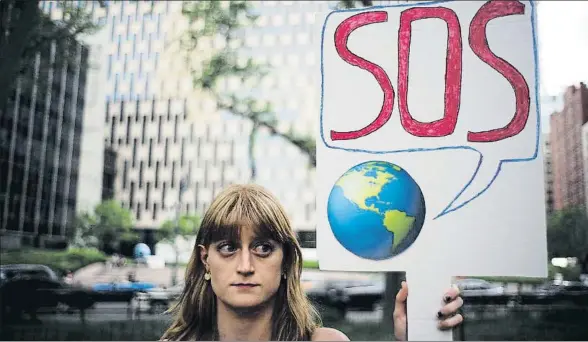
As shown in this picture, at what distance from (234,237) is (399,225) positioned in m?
0.33

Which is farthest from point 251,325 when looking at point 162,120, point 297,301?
point 162,120

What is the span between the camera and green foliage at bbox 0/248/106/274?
6.68m

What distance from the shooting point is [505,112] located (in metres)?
1.01

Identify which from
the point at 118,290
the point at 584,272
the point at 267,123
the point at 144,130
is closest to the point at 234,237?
the point at 584,272

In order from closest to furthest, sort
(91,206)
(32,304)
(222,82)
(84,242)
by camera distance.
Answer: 1. (222,82)
2. (32,304)
3. (84,242)
4. (91,206)

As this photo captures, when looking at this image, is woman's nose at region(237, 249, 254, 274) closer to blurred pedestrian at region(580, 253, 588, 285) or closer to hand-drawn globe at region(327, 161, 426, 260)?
hand-drawn globe at region(327, 161, 426, 260)

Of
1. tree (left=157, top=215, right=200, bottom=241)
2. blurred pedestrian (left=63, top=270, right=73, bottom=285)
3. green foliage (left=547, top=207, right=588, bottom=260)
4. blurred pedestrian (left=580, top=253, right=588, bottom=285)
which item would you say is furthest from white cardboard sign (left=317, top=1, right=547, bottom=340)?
blurred pedestrian (left=63, top=270, right=73, bottom=285)

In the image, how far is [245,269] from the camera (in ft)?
3.33

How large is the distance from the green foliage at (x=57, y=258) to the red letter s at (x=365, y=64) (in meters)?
6.26

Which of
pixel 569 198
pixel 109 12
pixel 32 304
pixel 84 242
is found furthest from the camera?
pixel 84 242

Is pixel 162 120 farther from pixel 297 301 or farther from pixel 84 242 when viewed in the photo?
pixel 297 301

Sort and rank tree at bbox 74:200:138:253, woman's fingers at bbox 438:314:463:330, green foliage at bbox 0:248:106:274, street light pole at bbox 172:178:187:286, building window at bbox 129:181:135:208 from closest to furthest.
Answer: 1. woman's fingers at bbox 438:314:463:330
2. street light pole at bbox 172:178:187:286
3. green foliage at bbox 0:248:106:274
4. tree at bbox 74:200:138:253
5. building window at bbox 129:181:135:208

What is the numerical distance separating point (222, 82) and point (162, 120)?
3643 mm

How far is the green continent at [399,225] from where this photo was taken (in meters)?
1.01
